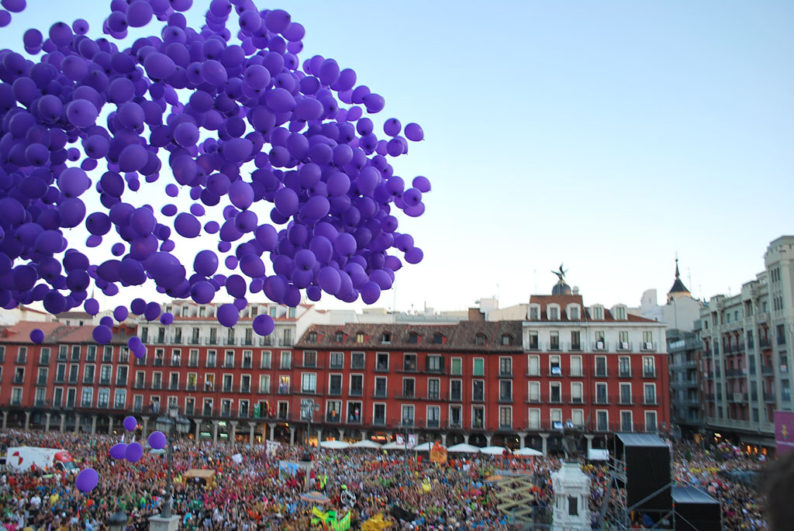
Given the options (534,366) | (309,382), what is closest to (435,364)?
(534,366)

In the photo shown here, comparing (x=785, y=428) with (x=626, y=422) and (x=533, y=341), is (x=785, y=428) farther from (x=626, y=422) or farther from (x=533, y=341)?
(x=533, y=341)

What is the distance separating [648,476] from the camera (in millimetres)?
17234

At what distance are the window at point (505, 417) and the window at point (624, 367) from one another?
297 inches

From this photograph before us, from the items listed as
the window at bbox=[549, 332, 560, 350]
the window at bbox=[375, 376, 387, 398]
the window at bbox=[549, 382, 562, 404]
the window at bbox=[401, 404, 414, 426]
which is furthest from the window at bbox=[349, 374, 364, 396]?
the window at bbox=[549, 332, 560, 350]

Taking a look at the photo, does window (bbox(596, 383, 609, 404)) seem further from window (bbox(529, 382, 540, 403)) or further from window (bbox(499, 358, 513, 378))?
window (bbox(499, 358, 513, 378))

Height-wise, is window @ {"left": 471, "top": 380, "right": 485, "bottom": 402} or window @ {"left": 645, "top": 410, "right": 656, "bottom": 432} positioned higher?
window @ {"left": 471, "top": 380, "right": 485, "bottom": 402}

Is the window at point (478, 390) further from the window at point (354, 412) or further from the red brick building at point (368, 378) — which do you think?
the window at point (354, 412)

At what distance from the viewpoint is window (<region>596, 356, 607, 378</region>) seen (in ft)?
142

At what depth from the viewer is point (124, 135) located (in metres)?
7.59

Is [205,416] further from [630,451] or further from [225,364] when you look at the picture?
[630,451]

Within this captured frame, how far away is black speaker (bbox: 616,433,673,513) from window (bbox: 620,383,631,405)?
26457 mm

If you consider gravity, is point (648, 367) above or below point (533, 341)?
below

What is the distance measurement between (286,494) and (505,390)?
85.1 ft

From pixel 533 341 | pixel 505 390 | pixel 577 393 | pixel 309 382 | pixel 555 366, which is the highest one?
pixel 533 341
